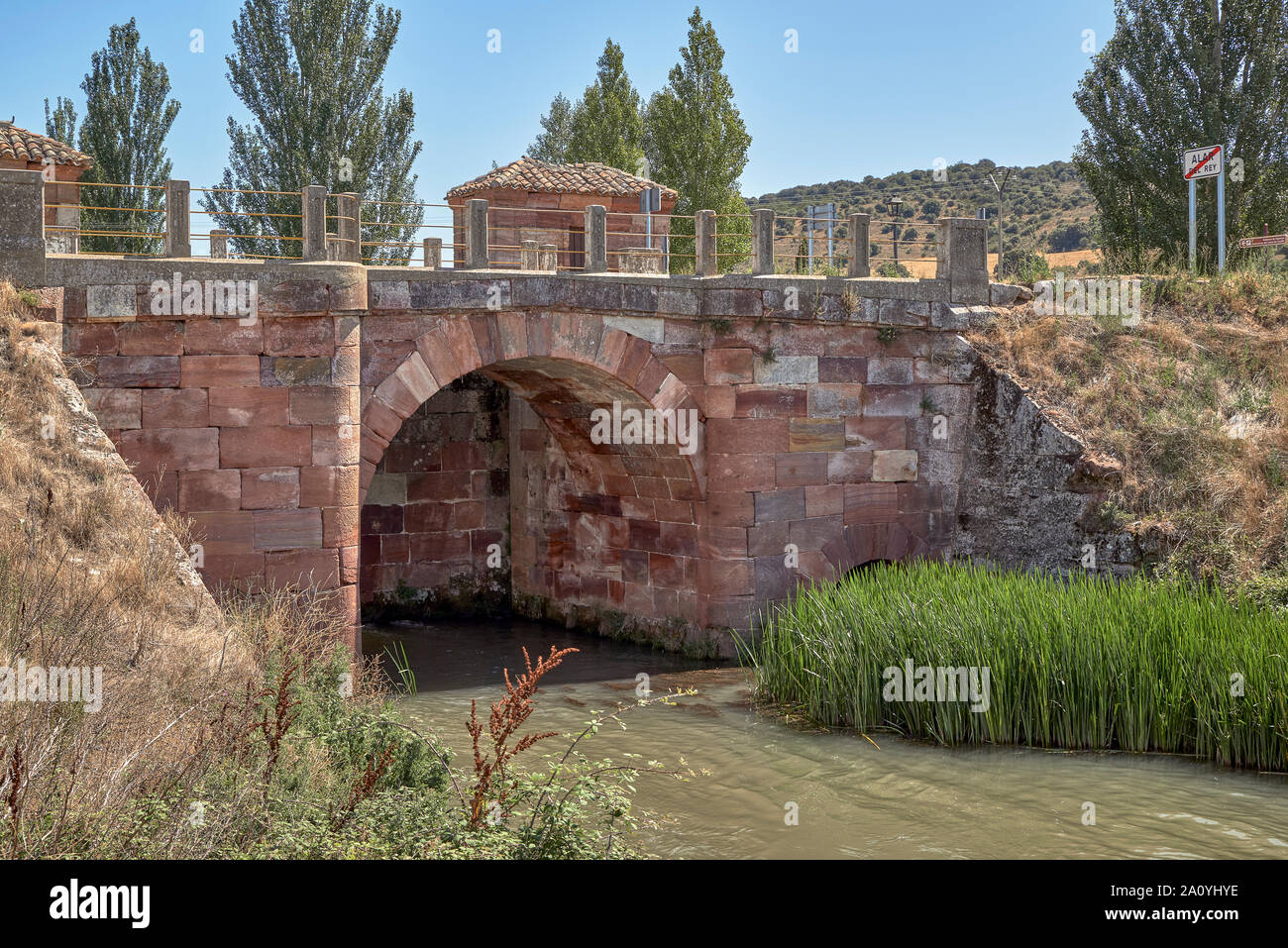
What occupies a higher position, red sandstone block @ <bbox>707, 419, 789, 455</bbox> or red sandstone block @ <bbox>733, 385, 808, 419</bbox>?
red sandstone block @ <bbox>733, 385, 808, 419</bbox>

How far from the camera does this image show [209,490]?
11.2 metres

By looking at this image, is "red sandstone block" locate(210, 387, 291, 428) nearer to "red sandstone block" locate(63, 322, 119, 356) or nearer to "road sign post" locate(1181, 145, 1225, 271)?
"red sandstone block" locate(63, 322, 119, 356)

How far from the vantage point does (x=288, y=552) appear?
37.5ft

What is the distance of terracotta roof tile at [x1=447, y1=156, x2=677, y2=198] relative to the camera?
21.0 meters

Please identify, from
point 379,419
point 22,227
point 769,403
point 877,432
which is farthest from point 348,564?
point 877,432

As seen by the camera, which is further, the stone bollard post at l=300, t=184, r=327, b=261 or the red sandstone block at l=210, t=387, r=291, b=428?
the stone bollard post at l=300, t=184, r=327, b=261

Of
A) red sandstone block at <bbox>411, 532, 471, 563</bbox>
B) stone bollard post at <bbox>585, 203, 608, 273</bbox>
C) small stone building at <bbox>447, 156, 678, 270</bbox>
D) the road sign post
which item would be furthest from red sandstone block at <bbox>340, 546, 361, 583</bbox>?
the road sign post

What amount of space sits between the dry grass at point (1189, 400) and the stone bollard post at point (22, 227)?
34.7ft

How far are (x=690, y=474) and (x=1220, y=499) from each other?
18.9 feet

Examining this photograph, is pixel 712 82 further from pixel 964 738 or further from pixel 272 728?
pixel 272 728

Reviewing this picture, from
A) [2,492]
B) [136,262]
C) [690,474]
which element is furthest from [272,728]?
[690,474]

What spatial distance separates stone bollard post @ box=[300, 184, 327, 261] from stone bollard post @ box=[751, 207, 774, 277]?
16.3 feet

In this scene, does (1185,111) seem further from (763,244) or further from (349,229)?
(349,229)
